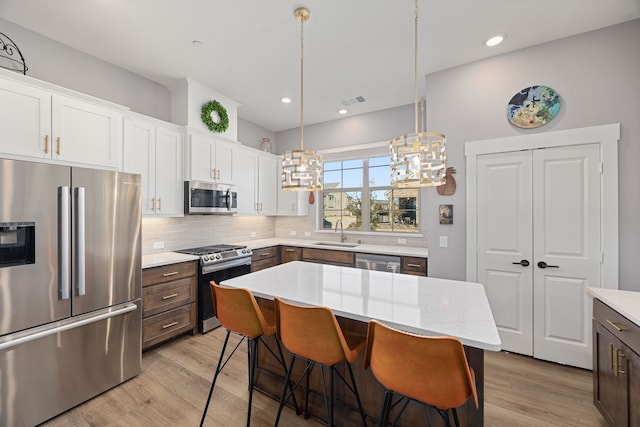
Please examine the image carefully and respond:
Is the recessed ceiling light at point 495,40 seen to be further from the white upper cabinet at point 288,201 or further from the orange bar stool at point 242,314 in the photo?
the white upper cabinet at point 288,201

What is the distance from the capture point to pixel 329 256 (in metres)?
4.10

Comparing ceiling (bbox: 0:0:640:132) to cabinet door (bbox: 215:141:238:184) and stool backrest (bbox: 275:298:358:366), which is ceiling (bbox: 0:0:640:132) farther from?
stool backrest (bbox: 275:298:358:366)

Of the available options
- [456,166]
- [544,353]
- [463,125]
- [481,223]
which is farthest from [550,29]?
[544,353]

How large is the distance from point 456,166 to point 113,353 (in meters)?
3.70

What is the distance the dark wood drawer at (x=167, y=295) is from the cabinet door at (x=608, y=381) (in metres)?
3.58

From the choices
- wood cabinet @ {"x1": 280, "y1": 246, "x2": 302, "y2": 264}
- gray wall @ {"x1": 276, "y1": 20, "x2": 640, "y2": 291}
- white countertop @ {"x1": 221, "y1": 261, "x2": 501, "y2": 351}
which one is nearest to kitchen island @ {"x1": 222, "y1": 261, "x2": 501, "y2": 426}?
white countertop @ {"x1": 221, "y1": 261, "x2": 501, "y2": 351}

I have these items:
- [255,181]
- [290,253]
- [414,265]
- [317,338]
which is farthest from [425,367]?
[255,181]

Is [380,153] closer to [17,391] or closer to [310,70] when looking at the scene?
[310,70]

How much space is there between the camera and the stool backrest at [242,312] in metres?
1.65

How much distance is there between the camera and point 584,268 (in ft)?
8.13

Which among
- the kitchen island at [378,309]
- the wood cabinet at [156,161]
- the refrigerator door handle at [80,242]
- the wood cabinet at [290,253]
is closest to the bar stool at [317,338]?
the kitchen island at [378,309]

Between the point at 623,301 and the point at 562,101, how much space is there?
1.87 meters

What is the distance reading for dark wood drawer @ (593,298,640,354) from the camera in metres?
1.44

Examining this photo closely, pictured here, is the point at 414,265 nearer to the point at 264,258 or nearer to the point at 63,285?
the point at 264,258
